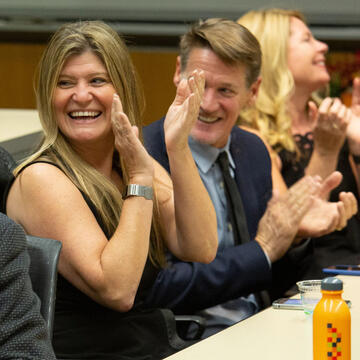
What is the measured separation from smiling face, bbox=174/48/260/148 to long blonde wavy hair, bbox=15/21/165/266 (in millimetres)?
512

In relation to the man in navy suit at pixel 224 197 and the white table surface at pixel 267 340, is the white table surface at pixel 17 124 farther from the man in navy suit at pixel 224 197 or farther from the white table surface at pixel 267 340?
the white table surface at pixel 267 340

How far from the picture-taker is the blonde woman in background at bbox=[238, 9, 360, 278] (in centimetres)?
321

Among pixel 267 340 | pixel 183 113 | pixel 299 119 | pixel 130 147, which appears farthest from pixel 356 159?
pixel 267 340

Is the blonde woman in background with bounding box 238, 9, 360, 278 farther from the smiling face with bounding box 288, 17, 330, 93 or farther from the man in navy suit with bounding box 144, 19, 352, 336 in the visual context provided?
the man in navy suit with bounding box 144, 19, 352, 336

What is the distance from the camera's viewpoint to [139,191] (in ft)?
6.93

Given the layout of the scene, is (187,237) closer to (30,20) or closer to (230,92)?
(230,92)

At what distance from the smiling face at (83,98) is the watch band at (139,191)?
0.20 metres

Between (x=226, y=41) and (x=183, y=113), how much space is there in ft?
1.83

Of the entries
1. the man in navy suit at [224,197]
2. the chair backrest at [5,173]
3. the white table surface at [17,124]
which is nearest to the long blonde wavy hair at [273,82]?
the man in navy suit at [224,197]

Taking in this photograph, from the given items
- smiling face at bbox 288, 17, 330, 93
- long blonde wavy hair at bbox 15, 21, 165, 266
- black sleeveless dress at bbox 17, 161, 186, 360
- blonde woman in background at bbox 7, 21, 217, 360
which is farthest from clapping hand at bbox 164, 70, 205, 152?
smiling face at bbox 288, 17, 330, 93

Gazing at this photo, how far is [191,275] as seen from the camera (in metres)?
2.51

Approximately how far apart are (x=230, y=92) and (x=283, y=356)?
1.40 m

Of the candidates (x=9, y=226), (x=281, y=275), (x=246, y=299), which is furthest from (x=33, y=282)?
(x=281, y=275)

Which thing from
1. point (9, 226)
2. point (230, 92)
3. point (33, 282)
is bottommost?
point (33, 282)
